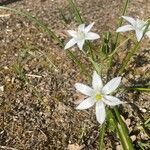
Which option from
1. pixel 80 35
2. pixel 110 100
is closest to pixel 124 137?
→ pixel 110 100

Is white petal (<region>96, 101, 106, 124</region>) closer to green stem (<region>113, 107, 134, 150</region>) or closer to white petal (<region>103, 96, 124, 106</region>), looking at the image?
white petal (<region>103, 96, 124, 106</region>)

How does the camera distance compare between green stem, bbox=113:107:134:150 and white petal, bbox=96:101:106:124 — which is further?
green stem, bbox=113:107:134:150

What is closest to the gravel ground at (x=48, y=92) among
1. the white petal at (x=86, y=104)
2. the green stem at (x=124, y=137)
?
the green stem at (x=124, y=137)

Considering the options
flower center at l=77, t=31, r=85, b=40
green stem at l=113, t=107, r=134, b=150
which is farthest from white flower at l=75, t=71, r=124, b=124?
flower center at l=77, t=31, r=85, b=40

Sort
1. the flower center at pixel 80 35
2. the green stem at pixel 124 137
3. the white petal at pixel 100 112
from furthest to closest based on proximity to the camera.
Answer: the flower center at pixel 80 35
the green stem at pixel 124 137
the white petal at pixel 100 112

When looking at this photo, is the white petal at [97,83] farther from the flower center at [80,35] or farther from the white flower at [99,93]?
the flower center at [80,35]

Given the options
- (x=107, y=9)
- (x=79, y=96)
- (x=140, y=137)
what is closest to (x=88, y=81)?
(x=79, y=96)

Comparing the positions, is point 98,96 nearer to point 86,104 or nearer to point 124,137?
point 86,104

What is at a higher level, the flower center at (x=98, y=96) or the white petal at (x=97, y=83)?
the white petal at (x=97, y=83)
